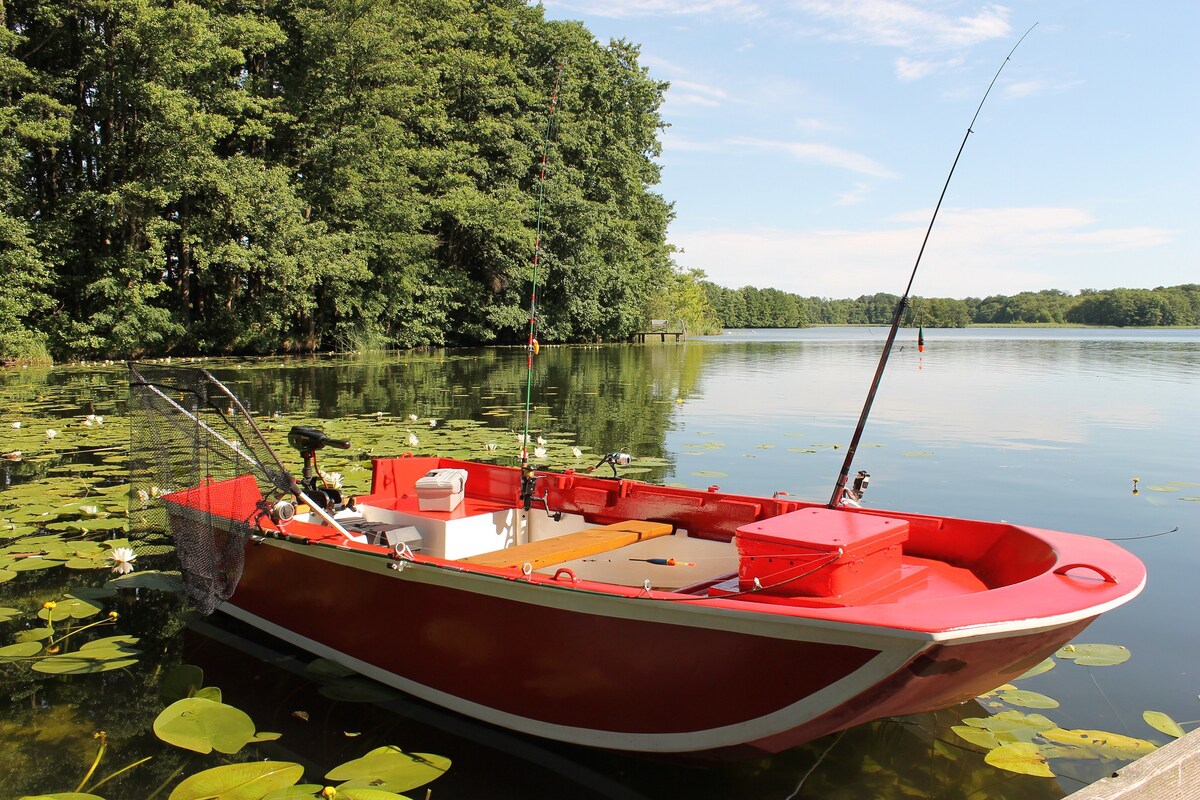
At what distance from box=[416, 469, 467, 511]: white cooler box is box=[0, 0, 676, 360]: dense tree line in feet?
67.9

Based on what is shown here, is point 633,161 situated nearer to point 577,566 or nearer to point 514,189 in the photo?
point 514,189

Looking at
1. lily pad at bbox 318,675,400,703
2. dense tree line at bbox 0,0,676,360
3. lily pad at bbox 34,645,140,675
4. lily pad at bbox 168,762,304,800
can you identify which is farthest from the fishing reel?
dense tree line at bbox 0,0,676,360

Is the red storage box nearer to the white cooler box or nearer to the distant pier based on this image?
the white cooler box

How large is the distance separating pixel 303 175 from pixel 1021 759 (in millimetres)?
31209

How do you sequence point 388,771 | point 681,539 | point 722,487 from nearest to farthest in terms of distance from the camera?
point 388,771 → point 681,539 → point 722,487

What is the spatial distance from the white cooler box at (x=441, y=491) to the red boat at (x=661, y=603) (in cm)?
1

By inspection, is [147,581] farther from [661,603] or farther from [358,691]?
[661,603]

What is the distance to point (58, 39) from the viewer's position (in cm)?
2366

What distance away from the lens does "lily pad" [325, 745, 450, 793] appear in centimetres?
333

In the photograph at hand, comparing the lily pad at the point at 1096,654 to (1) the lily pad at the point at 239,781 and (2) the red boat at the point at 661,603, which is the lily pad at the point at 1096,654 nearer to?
(2) the red boat at the point at 661,603

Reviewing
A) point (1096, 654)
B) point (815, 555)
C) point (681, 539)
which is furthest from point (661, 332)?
point (815, 555)

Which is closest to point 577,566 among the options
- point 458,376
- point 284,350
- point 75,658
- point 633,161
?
point 75,658

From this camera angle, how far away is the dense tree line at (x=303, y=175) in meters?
22.8

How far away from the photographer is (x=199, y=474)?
496 centimetres
